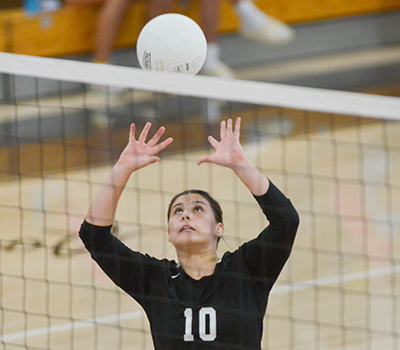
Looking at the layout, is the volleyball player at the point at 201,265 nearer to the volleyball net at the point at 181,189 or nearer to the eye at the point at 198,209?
the eye at the point at 198,209

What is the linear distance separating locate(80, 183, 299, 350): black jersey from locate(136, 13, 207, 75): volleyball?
2.73 ft

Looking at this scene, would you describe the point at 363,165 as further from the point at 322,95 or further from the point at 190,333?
the point at 190,333

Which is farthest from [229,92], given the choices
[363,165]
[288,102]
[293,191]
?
[363,165]

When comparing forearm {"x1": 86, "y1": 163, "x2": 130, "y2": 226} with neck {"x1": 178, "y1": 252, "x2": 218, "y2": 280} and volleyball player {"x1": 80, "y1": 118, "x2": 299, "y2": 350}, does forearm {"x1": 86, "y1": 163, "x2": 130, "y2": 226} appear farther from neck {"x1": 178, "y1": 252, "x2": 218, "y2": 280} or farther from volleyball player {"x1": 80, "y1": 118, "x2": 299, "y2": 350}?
neck {"x1": 178, "y1": 252, "x2": 218, "y2": 280}

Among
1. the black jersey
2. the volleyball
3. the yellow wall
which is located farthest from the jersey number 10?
the yellow wall

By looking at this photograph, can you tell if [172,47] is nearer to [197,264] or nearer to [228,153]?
[228,153]

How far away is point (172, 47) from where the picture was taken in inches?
101

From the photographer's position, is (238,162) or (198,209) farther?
(198,209)

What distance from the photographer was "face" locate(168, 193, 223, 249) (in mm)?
1980

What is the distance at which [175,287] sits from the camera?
2012 millimetres

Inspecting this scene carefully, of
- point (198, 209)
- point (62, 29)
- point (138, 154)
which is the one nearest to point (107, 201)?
point (138, 154)

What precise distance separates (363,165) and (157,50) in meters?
2.49

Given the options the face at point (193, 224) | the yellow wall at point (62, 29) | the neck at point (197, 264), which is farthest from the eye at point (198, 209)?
the yellow wall at point (62, 29)

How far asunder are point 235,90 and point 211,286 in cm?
64
